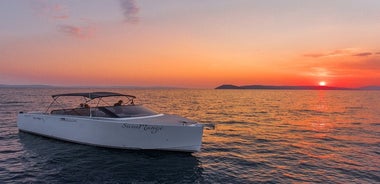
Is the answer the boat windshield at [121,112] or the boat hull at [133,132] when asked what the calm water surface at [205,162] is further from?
the boat windshield at [121,112]

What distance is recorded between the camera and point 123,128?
11.6 m

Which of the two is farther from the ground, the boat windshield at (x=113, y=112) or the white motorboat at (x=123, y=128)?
the boat windshield at (x=113, y=112)

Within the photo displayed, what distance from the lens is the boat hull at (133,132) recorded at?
11.0 meters

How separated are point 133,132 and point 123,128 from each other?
1.67 feet

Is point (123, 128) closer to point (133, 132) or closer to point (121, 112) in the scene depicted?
point (133, 132)

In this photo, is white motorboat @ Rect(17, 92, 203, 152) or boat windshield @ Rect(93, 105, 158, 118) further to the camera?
boat windshield @ Rect(93, 105, 158, 118)

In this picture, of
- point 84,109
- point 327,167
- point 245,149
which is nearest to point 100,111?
point 84,109

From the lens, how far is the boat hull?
11031 mm

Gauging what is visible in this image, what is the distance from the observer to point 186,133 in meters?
11.0

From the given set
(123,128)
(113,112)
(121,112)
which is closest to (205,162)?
(123,128)

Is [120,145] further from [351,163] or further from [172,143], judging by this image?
[351,163]

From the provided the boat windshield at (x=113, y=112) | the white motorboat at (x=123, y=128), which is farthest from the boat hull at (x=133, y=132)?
the boat windshield at (x=113, y=112)

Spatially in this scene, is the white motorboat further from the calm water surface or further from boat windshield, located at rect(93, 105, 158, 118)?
the calm water surface

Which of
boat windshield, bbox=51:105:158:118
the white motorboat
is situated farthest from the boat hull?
boat windshield, bbox=51:105:158:118
